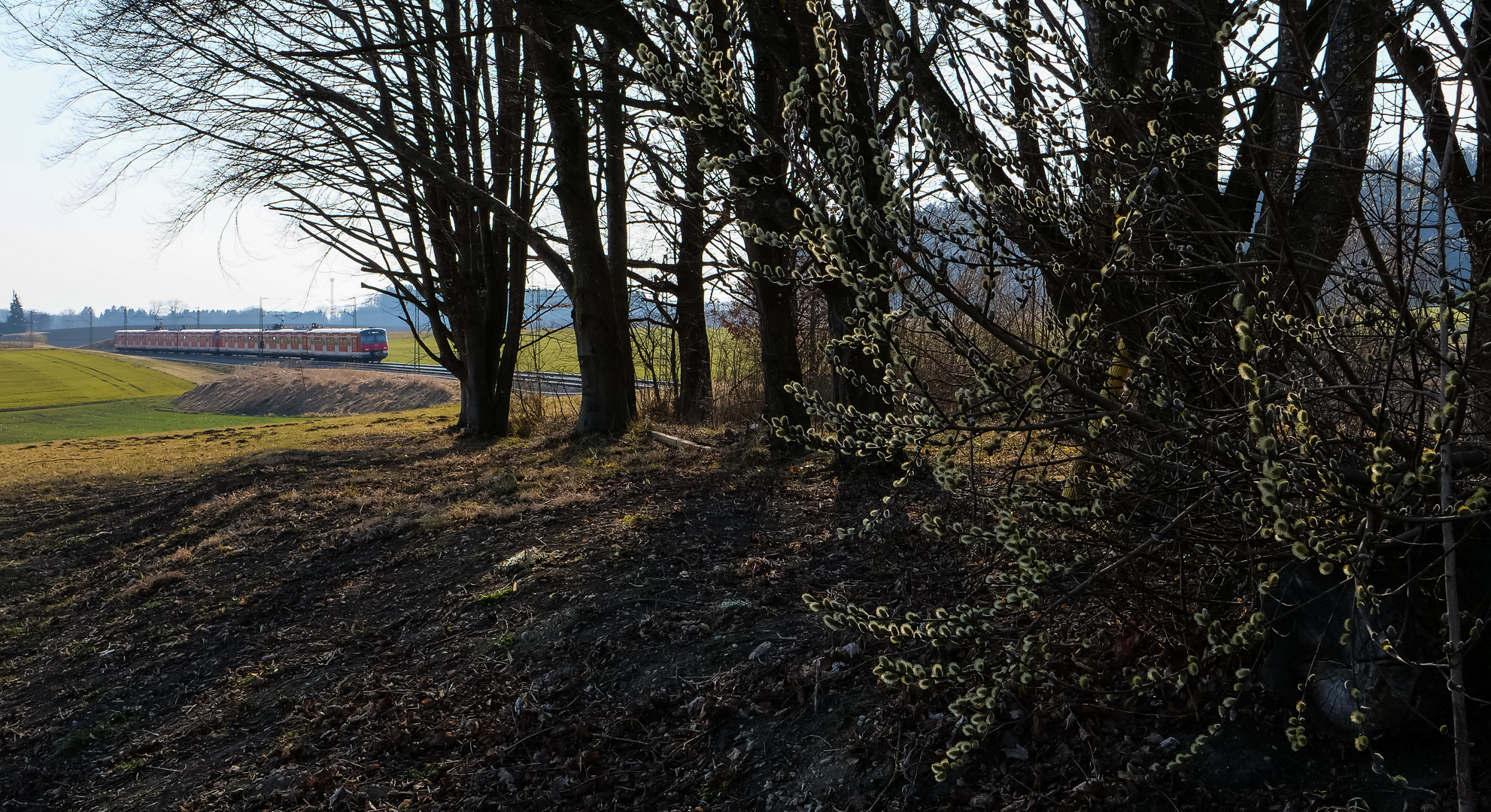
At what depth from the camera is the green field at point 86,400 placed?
1341 inches

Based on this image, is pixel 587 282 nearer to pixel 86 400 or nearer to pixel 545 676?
pixel 545 676

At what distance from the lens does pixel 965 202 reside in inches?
90.7

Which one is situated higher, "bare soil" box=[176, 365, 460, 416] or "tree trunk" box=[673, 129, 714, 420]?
"tree trunk" box=[673, 129, 714, 420]

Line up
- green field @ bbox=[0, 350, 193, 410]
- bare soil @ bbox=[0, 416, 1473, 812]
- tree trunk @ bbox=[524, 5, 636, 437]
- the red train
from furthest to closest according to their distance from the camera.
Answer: the red train, green field @ bbox=[0, 350, 193, 410], tree trunk @ bbox=[524, 5, 636, 437], bare soil @ bbox=[0, 416, 1473, 812]

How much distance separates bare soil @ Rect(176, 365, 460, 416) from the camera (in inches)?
1588

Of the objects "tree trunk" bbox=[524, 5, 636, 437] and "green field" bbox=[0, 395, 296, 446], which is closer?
"tree trunk" bbox=[524, 5, 636, 437]

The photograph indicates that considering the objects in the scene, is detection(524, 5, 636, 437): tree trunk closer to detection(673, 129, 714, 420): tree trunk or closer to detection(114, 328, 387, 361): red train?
detection(673, 129, 714, 420): tree trunk

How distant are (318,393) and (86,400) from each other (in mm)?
18853

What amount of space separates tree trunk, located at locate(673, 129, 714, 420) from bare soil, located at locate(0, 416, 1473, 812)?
551 cm

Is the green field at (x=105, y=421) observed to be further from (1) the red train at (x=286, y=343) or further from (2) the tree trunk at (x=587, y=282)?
(2) the tree trunk at (x=587, y=282)

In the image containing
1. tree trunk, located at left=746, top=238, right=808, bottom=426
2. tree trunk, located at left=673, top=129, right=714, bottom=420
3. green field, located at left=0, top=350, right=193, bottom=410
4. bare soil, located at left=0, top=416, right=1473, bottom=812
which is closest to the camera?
bare soil, located at left=0, top=416, right=1473, bottom=812

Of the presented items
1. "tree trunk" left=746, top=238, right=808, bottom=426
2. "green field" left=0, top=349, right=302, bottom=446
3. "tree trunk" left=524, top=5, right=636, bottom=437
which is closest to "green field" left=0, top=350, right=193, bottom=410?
"green field" left=0, top=349, right=302, bottom=446

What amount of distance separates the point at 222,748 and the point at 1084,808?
4.18 metres

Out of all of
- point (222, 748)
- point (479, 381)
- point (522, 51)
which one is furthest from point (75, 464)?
point (222, 748)
